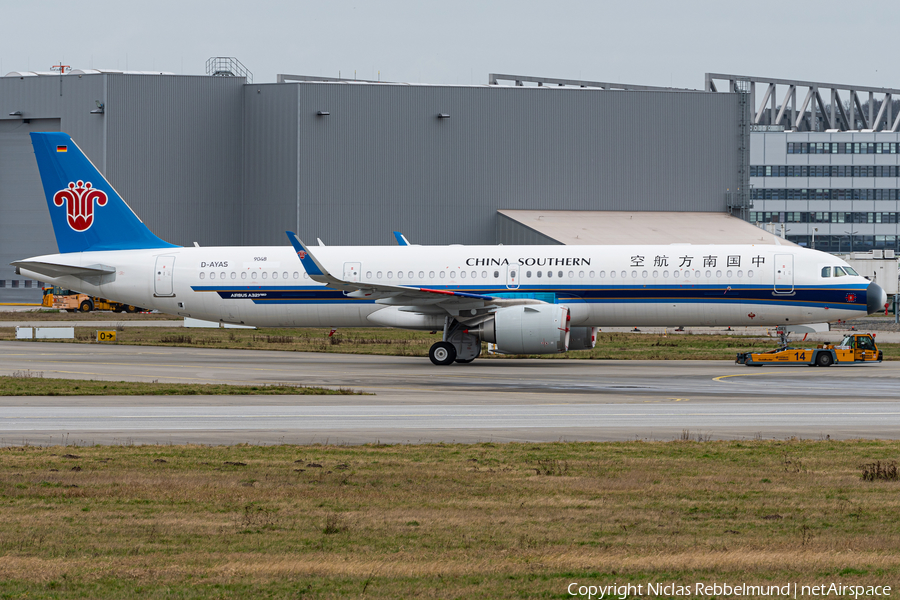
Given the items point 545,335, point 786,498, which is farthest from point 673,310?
point 786,498

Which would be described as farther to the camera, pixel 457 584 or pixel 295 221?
pixel 295 221

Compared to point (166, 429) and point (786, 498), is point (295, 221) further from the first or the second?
point (786, 498)

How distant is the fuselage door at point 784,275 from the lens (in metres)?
36.2

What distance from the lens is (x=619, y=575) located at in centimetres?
895

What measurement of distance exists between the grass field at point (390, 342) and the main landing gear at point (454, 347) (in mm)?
4578

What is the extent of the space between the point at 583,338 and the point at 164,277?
16.7 meters

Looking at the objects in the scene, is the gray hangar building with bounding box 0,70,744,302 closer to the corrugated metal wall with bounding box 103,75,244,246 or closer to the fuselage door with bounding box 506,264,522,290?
the corrugated metal wall with bounding box 103,75,244,246

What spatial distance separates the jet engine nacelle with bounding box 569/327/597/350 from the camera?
38.1 metres

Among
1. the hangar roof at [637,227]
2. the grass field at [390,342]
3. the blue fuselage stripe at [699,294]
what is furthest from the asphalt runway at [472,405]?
the hangar roof at [637,227]

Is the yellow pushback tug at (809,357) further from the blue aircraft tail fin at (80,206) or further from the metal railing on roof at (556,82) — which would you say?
the metal railing on roof at (556,82)

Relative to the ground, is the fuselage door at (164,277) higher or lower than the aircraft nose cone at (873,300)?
higher

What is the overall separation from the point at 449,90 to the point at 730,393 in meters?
52.5

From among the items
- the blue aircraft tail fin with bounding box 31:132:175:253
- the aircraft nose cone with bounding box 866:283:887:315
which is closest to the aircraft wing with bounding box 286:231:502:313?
the blue aircraft tail fin with bounding box 31:132:175:253

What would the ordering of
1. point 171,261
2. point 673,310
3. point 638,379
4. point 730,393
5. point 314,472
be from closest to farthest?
point 314,472, point 730,393, point 638,379, point 673,310, point 171,261
